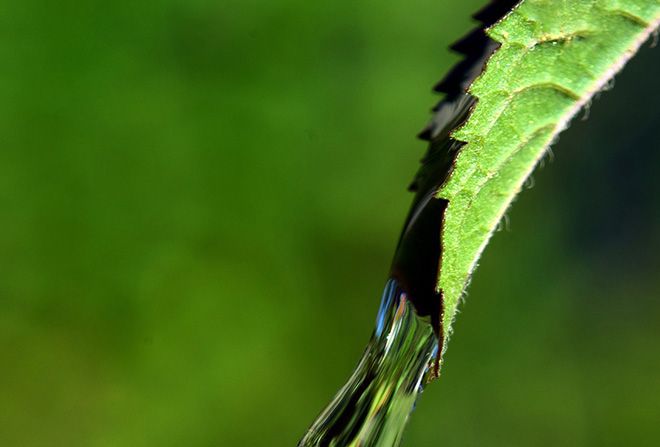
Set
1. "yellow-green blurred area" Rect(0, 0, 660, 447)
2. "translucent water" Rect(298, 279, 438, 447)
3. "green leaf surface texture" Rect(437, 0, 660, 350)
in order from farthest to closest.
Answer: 1. "yellow-green blurred area" Rect(0, 0, 660, 447)
2. "translucent water" Rect(298, 279, 438, 447)
3. "green leaf surface texture" Rect(437, 0, 660, 350)

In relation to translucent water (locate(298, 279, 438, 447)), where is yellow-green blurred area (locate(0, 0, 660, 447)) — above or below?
below

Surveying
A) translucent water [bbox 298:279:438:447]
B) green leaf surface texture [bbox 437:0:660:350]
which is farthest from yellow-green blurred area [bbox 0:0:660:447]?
green leaf surface texture [bbox 437:0:660:350]

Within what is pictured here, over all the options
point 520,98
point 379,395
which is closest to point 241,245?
point 379,395

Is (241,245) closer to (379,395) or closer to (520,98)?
(379,395)

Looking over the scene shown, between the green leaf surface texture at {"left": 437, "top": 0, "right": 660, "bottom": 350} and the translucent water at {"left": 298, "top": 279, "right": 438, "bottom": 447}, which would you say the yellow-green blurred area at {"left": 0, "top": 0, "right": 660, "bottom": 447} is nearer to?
the translucent water at {"left": 298, "top": 279, "right": 438, "bottom": 447}

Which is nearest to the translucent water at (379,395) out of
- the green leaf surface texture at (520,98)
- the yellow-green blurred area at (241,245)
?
the green leaf surface texture at (520,98)

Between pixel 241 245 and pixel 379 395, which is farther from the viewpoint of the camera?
pixel 241 245

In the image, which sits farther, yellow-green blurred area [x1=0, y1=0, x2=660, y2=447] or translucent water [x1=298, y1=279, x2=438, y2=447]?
yellow-green blurred area [x1=0, y1=0, x2=660, y2=447]
